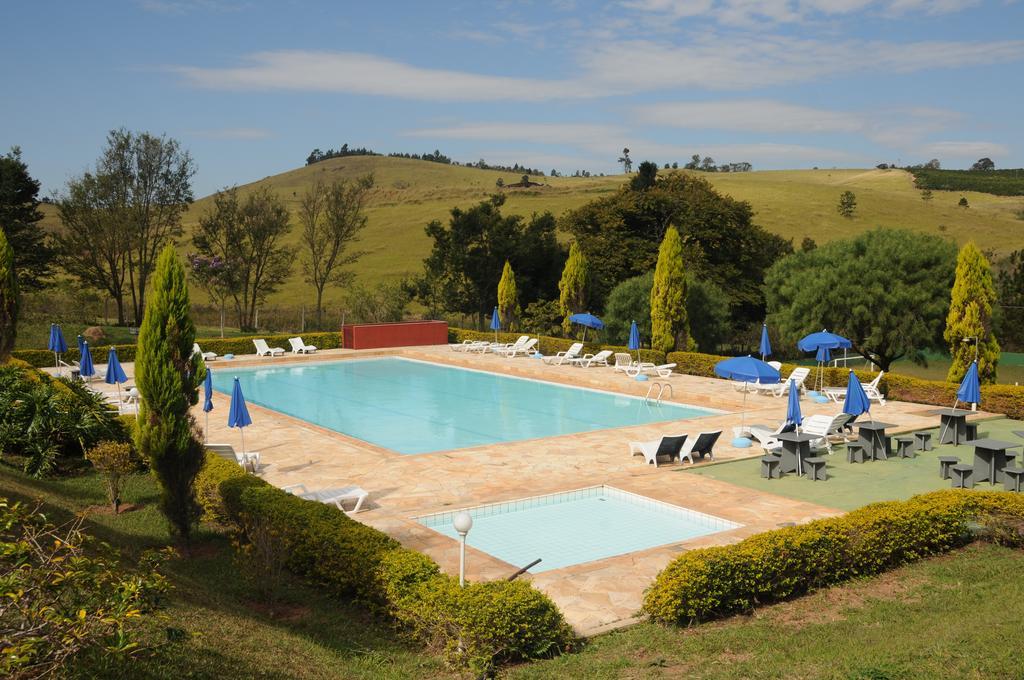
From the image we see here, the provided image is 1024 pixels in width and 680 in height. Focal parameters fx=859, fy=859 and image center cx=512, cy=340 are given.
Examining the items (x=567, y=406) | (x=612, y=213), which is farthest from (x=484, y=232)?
(x=567, y=406)

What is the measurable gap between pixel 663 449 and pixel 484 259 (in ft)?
92.8

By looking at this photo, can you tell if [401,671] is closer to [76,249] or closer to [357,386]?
[357,386]

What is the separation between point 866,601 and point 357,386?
19.9m

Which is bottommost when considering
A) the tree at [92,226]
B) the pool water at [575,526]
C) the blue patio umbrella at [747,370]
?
the pool water at [575,526]

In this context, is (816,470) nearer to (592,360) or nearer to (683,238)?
(592,360)

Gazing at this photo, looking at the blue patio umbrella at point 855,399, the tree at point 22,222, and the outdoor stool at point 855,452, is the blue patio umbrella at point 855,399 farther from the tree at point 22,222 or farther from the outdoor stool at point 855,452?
the tree at point 22,222

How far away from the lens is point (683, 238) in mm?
40406

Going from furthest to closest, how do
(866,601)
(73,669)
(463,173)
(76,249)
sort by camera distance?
1. (463,173)
2. (76,249)
3. (866,601)
4. (73,669)

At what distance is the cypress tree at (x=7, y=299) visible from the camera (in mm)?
16125

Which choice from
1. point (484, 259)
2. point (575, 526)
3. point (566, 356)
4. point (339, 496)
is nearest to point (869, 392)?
point (566, 356)

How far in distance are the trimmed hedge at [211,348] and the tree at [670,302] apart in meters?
13.2

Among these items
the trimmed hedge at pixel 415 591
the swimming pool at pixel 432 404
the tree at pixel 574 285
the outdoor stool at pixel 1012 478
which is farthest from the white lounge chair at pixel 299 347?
the outdoor stool at pixel 1012 478

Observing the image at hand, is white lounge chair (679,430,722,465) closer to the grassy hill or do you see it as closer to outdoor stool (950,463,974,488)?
outdoor stool (950,463,974,488)

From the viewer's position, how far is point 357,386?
2661cm
